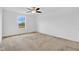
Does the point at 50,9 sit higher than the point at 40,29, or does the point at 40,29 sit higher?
the point at 50,9

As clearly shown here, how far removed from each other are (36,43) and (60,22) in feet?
0.99

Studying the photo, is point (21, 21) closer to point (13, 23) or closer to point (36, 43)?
point (13, 23)

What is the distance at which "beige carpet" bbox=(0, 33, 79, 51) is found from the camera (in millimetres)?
963

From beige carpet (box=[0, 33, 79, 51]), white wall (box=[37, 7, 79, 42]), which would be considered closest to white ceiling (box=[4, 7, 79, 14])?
white wall (box=[37, 7, 79, 42])

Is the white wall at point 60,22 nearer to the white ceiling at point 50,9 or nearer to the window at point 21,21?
the white ceiling at point 50,9

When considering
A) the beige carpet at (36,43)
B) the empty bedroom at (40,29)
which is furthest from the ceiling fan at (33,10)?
the beige carpet at (36,43)

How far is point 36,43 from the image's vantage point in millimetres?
978

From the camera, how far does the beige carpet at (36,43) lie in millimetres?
963

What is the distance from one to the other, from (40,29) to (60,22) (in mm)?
201

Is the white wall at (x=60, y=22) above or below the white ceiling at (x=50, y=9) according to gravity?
below

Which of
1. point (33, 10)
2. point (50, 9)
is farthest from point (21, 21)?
point (50, 9)

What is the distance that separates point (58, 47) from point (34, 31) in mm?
273

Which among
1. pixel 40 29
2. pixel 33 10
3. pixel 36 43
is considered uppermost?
pixel 33 10

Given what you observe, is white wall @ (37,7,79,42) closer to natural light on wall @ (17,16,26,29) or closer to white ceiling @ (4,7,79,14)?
white ceiling @ (4,7,79,14)
